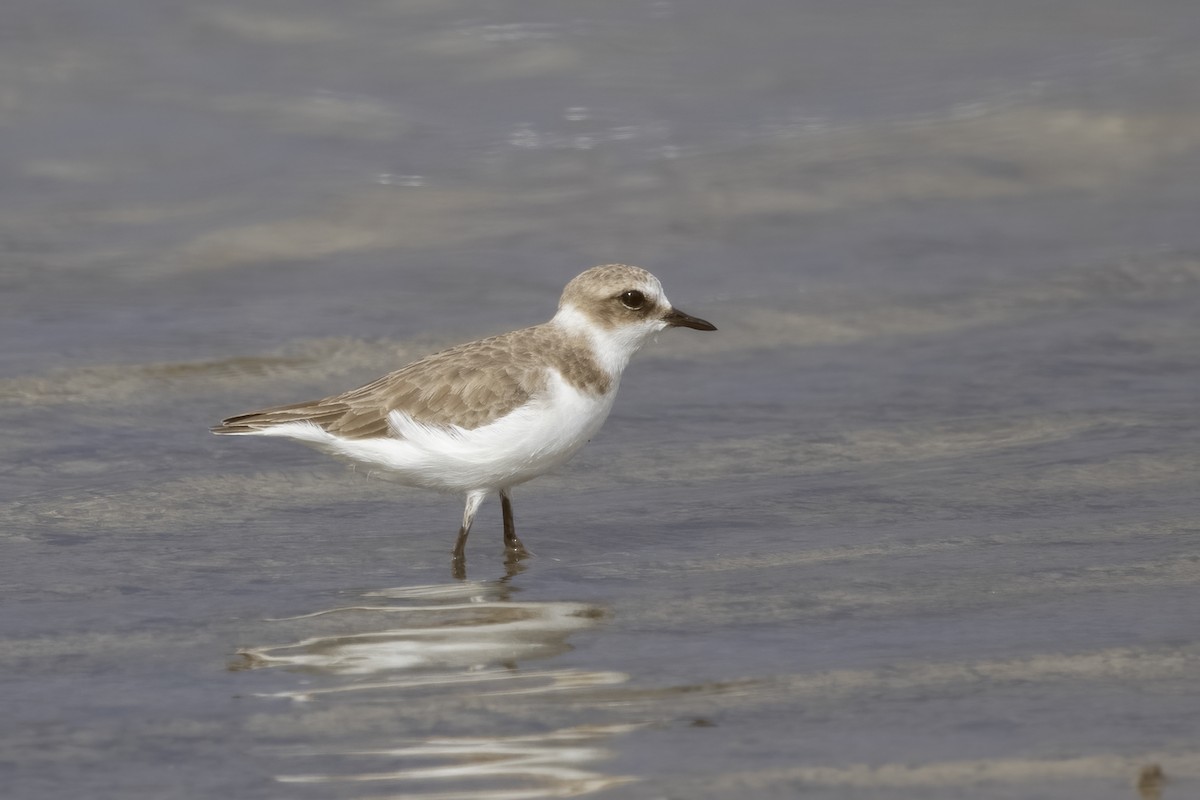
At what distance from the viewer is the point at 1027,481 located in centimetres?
838

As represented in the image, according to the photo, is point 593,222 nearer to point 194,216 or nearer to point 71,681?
point 194,216

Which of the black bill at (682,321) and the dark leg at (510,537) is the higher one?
the black bill at (682,321)

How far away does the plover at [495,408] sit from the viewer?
25.0ft

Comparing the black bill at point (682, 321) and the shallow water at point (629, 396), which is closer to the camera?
the shallow water at point (629, 396)

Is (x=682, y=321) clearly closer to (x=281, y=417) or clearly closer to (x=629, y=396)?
(x=281, y=417)

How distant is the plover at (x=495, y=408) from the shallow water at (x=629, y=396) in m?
0.41

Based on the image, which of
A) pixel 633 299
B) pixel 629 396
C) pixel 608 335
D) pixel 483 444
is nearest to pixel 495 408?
pixel 483 444

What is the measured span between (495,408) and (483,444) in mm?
169

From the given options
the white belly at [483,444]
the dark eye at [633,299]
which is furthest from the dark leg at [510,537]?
the dark eye at [633,299]

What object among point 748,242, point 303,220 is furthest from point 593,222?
point 303,220

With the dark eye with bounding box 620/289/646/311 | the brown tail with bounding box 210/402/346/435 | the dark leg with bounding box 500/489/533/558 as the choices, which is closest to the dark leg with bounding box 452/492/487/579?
the dark leg with bounding box 500/489/533/558

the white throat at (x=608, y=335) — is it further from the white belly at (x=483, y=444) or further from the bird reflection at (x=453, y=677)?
the bird reflection at (x=453, y=677)

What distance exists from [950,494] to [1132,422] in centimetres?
150

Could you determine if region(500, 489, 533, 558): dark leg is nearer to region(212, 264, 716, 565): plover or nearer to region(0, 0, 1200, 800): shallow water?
region(212, 264, 716, 565): plover
